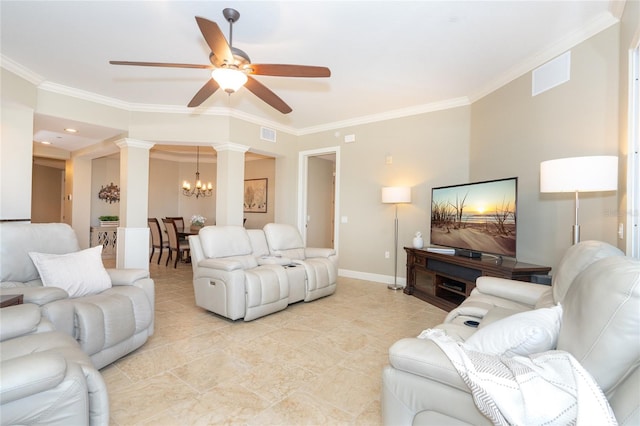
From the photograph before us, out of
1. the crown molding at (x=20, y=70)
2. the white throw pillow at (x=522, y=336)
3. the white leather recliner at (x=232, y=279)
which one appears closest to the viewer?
the white throw pillow at (x=522, y=336)

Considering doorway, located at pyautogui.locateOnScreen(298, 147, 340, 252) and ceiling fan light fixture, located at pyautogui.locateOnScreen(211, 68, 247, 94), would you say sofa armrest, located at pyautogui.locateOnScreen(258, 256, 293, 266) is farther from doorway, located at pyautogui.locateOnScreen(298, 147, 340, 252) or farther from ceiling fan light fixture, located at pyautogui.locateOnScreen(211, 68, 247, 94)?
ceiling fan light fixture, located at pyautogui.locateOnScreen(211, 68, 247, 94)

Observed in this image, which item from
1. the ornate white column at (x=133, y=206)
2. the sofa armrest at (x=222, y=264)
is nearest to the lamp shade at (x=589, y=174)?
the sofa armrest at (x=222, y=264)

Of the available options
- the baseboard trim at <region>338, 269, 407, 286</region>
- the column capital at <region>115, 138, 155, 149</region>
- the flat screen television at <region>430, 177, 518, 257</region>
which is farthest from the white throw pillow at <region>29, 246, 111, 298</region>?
the baseboard trim at <region>338, 269, 407, 286</region>

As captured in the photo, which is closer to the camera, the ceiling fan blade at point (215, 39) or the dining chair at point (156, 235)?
the ceiling fan blade at point (215, 39)

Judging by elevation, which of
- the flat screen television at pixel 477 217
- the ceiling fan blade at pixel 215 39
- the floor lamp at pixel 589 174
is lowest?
the flat screen television at pixel 477 217

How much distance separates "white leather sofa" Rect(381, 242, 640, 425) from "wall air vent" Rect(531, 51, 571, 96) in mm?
2444

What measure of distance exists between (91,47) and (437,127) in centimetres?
426

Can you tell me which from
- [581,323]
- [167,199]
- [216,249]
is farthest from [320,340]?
[167,199]

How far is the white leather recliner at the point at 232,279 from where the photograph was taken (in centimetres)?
306

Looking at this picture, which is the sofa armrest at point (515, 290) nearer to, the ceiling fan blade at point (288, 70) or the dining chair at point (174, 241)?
the ceiling fan blade at point (288, 70)

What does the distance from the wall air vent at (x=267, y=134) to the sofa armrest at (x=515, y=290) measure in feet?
13.7

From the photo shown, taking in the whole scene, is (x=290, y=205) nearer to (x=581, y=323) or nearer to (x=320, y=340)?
(x=320, y=340)

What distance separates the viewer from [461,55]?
3094 millimetres

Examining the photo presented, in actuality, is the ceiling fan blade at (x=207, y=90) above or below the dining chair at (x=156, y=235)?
above
